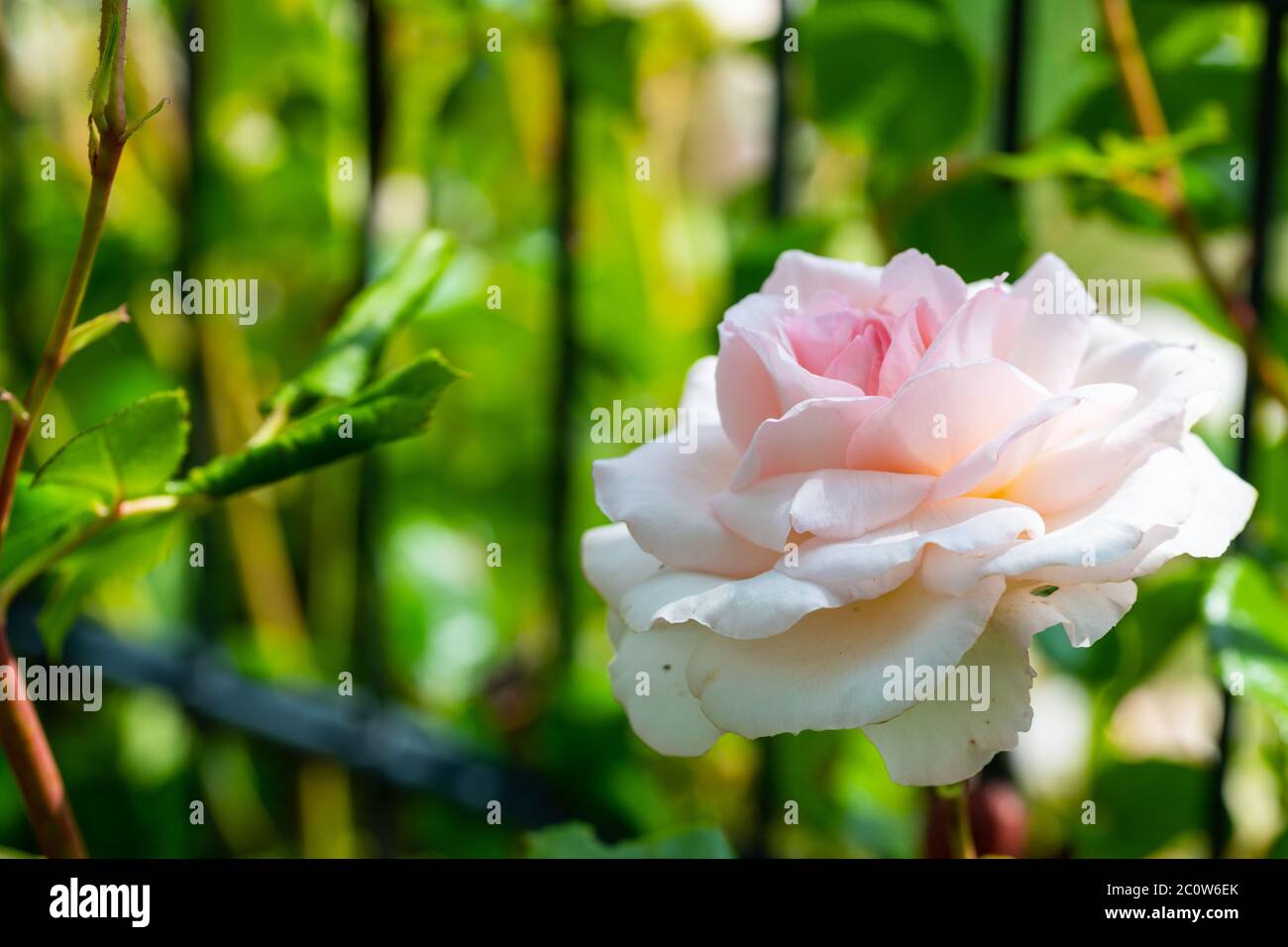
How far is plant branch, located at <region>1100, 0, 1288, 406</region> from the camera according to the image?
1.87 feet

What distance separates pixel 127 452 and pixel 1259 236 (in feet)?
1.67

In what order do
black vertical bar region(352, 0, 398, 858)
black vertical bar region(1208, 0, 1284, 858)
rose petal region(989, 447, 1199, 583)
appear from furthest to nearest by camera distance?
black vertical bar region(352, 0, 398, 858) → black vertical bar region(1208, 0, 1284, 858) → rose petal region(989, 447, 1199, 583)

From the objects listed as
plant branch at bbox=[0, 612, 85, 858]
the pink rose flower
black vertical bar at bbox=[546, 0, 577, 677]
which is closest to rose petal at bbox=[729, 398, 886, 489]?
the pink rose flower

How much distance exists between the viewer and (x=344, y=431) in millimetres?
358

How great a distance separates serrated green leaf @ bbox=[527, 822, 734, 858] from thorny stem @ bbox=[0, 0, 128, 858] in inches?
6.0

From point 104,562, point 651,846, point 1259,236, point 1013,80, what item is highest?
point 1013,80

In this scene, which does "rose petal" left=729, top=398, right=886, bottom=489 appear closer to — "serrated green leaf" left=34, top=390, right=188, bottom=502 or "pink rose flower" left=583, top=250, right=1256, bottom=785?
"pink rose flower" left=583, top=250, right=1256, bottom=785

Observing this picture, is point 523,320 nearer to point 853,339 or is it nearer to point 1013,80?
point 1013,80

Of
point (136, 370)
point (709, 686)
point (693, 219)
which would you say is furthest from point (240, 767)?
point (709, 686)

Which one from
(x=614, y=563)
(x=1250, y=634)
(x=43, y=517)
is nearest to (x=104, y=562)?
(x=43, y=517)

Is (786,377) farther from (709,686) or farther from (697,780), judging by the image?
(697,780)

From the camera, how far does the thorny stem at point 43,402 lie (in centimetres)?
30

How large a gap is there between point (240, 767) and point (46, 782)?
2.26ft

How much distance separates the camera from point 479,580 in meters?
1.05
